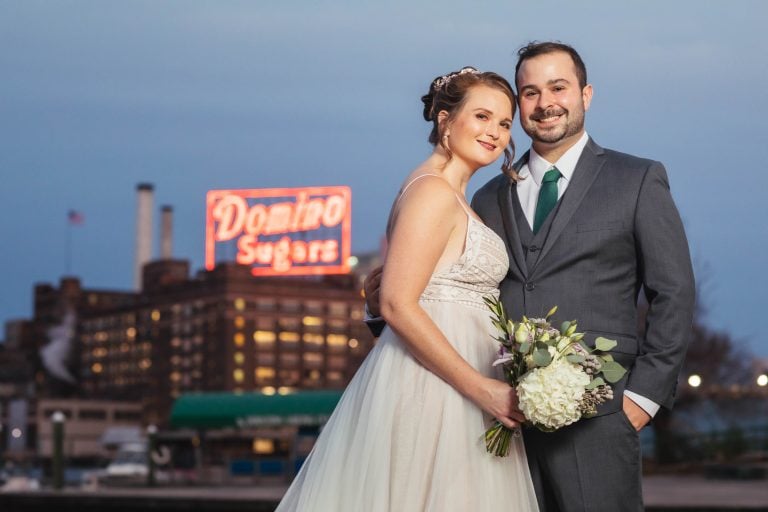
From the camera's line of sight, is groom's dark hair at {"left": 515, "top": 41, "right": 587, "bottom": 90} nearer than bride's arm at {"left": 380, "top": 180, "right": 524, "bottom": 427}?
No

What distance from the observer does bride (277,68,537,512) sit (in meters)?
4.67

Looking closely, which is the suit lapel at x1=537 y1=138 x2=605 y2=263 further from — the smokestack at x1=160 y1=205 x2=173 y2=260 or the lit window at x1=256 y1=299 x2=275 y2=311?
the smokestack at x1=160 y1=205 x2=173 y2=260

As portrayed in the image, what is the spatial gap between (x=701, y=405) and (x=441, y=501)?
33866 millimetres

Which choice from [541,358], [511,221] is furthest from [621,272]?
[541,358]

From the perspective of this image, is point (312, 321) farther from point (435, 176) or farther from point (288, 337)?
point (435, 176)

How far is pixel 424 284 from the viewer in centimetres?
473

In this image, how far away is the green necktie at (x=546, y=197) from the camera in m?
4.99

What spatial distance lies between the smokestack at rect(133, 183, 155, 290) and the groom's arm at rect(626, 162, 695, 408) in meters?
163

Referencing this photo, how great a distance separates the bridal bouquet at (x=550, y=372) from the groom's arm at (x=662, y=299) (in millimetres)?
172

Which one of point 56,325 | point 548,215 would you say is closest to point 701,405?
point 548,215

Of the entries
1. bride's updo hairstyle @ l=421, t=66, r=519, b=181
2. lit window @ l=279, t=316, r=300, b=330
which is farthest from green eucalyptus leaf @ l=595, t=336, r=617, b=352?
lit window @ l=279, t=316, r=300, b=330

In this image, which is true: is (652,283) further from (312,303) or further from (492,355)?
(312,303)

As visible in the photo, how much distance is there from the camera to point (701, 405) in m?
37.2

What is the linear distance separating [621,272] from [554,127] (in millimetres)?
611
